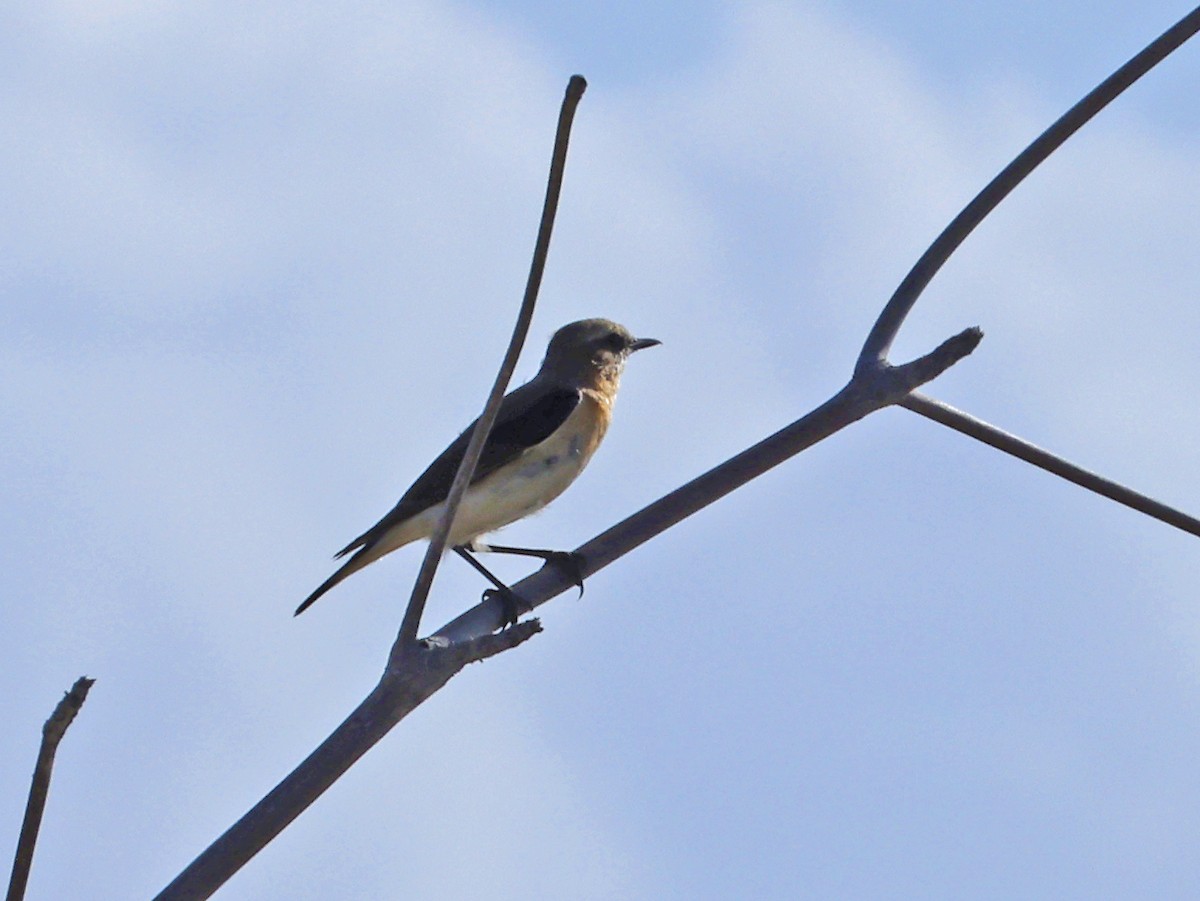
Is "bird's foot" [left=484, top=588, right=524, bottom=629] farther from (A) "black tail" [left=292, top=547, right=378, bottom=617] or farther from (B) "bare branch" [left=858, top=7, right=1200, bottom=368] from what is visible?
(A) "black tail" [left=292, top=547, right=378, bottom=617]

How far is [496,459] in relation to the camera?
10.4 m

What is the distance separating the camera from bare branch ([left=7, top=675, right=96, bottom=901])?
12.2ft

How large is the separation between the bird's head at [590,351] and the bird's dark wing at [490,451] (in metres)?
0.63

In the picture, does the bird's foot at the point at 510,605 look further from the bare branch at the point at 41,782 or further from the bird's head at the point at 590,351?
the bird's head at the point at 590,351

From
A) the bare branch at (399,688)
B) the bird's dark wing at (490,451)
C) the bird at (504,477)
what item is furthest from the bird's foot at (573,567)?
the bird's dark wing at (490,451)

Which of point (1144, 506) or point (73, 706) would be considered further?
point (1144, 506)

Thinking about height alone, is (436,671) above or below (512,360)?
below

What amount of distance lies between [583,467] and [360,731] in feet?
20.8

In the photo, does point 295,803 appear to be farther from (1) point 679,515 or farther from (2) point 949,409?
(2) point 949,409

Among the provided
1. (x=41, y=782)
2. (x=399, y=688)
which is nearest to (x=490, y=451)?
(x=399, y=688)

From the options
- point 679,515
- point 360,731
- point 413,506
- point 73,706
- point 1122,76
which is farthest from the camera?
point 413,506

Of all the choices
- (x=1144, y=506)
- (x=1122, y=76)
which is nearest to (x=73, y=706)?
(x=1144, y=506)

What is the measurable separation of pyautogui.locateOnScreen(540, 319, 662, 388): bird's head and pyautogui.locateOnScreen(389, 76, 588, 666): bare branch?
22.3 feet

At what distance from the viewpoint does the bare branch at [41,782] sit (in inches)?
146
